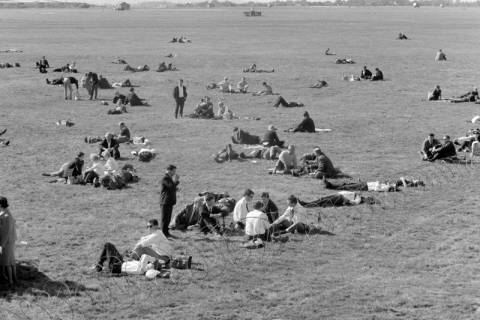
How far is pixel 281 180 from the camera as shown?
25.5 metres

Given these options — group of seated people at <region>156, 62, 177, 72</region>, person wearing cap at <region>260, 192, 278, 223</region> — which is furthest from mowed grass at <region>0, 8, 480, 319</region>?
group of seated people at <region>156, 62, 177, 72</region>

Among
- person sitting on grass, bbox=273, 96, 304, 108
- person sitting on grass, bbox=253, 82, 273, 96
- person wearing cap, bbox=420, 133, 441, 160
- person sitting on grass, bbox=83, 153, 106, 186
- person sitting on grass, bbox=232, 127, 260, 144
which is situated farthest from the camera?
person sitting on grass, bbox=253, 82, 273, 96

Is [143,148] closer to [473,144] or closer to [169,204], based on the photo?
[169,204]

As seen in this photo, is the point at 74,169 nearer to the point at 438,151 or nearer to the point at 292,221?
the point at 292,221

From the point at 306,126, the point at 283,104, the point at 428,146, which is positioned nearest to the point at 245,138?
the point at 306,126

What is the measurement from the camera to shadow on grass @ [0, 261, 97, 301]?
15305 mm

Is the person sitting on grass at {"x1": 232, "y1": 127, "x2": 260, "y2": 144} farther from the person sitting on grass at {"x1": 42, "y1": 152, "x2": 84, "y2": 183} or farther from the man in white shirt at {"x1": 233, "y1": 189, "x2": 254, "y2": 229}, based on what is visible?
the man in white shirt at {"x1": 233, "y1": 189, "x2": 254, "y2": 229}

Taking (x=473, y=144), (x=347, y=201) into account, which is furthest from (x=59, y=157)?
(x=473, y=144)

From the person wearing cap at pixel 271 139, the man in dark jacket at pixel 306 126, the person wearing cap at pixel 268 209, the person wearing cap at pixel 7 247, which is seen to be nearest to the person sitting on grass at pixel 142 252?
the person wearing cap at pixel 7 247

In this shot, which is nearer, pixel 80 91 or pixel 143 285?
pixel 143 285

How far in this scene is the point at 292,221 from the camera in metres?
19.8

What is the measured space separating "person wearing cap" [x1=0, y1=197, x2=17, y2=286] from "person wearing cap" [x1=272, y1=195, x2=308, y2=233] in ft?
23.2

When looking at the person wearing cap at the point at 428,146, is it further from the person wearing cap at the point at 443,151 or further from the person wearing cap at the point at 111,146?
the person wearing cap at the point at 111,146

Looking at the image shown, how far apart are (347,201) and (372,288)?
6916mm
